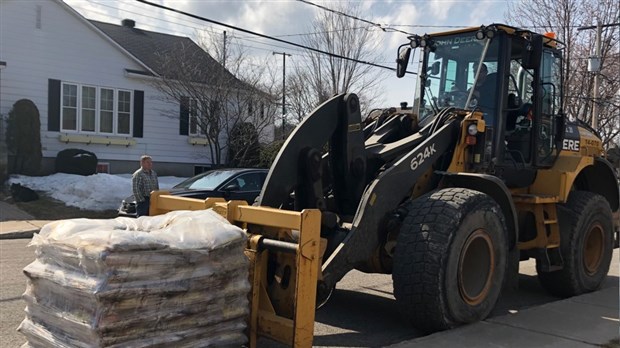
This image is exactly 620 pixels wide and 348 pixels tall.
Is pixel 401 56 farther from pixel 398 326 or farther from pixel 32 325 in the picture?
A: pixel 32 325

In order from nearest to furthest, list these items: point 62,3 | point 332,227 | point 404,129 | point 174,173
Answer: point 332,227, point 404,129, point 62,3, point 174,173

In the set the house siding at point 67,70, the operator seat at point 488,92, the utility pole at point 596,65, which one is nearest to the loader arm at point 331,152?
the operator seat at point 488,92

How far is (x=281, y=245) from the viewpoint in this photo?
462 cm

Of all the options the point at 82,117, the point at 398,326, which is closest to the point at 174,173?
the point at 82,117

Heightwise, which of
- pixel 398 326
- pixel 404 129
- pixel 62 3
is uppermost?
pixel 62 3

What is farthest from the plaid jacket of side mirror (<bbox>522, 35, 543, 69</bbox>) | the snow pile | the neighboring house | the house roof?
the neighboring house

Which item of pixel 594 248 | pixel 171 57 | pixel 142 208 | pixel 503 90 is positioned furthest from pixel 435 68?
pixel 171 57

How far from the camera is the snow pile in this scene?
16031 mm

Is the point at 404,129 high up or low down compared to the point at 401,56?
down

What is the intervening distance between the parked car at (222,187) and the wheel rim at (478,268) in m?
6.13

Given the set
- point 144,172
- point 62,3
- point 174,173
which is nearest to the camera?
point 144,172

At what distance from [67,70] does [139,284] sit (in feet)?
58.3

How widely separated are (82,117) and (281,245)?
17093 mm

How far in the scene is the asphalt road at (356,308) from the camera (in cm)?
561
